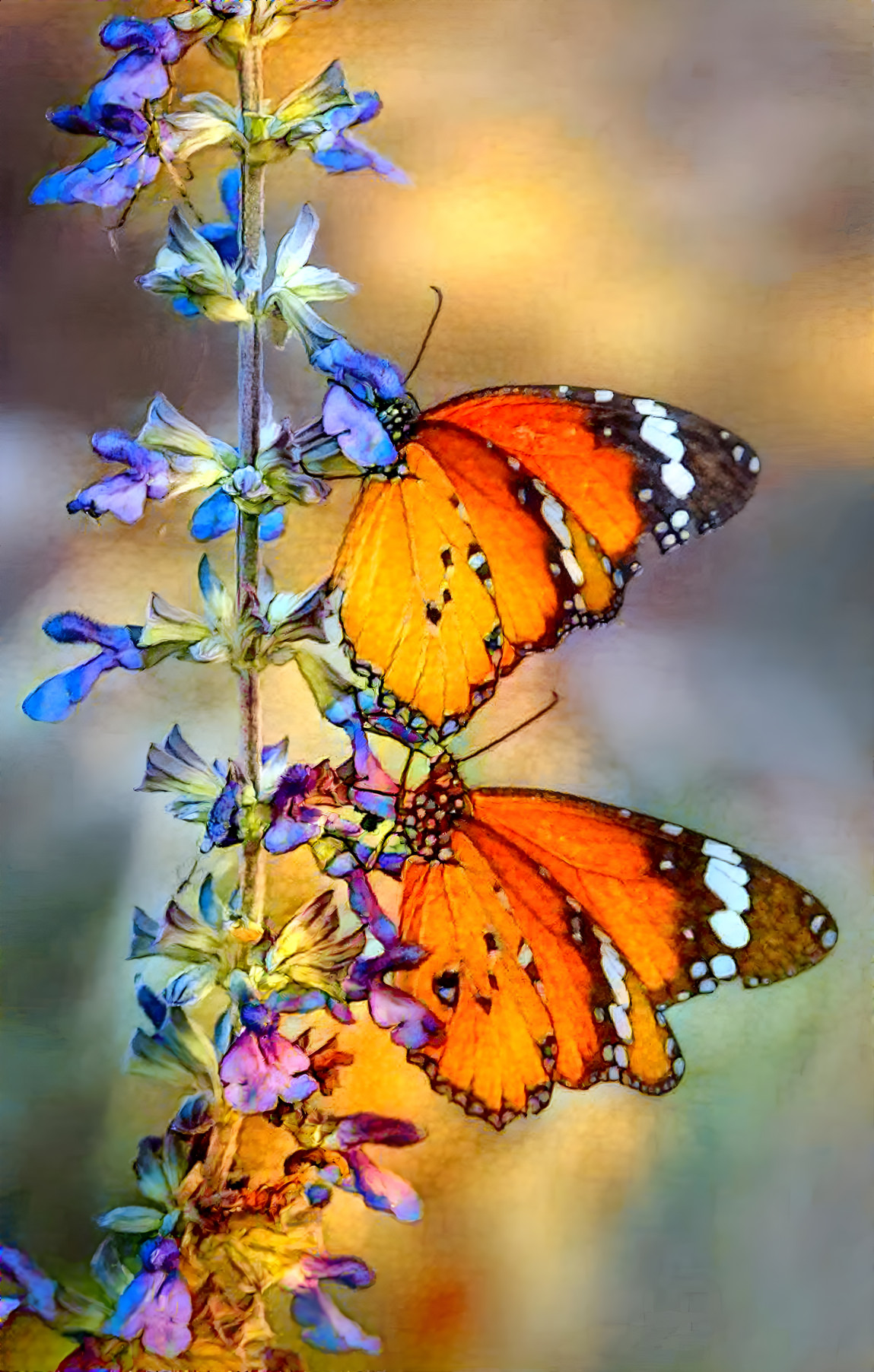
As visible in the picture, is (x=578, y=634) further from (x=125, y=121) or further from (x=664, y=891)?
(x=125, y=121)

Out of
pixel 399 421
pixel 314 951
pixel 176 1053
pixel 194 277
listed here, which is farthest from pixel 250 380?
pixel 176 1053

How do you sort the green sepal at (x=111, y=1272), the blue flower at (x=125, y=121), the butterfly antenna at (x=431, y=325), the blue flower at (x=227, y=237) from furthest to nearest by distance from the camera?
the butterfly antenna at (x=431, y=325)
the green sepal at (x=111, y=1272)
the blue flower at (x=227, y=237)
the blue flower at (x=125, y=121)

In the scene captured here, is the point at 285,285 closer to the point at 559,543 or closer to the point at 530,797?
the point at 559,543

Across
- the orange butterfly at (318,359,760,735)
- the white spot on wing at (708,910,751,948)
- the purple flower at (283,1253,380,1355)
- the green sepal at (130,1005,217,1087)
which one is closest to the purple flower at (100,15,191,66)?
the orange butterfly at (318,359,760,735)

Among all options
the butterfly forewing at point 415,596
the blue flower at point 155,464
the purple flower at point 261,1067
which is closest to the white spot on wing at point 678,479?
the butterfly forewing at point 415,596

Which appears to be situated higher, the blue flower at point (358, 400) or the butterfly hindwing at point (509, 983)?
the blue flower at point (358, 400)

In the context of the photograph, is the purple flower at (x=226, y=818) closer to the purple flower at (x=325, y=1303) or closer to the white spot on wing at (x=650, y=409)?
the purple flower at (x=325, y=1303)
